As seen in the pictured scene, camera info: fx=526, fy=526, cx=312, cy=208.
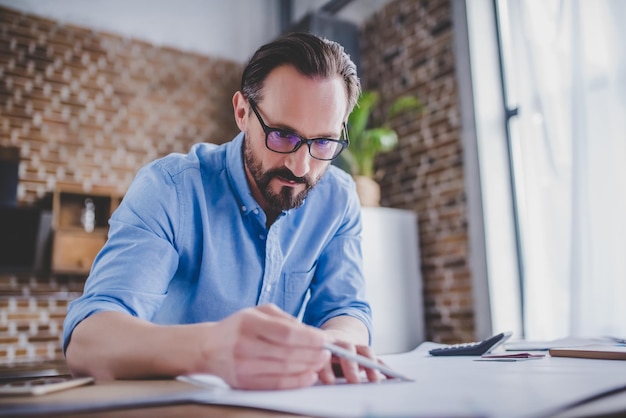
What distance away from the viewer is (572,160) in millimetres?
2859

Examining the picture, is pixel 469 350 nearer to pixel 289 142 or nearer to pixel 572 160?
pixel 289 142

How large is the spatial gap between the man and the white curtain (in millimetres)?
1763

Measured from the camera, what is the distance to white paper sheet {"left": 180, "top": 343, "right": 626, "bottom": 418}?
0.52 m

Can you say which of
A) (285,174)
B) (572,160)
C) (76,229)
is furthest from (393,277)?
(285,174)

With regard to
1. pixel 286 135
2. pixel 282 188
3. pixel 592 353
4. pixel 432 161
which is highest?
pixel 432 161

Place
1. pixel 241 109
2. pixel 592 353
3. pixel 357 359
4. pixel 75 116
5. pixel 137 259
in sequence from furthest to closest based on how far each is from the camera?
pixel 75 116 < pixel 241 109 < pixel 592 353 < pixel 137 259 < pixel 357 359

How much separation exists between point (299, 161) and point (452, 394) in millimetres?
707

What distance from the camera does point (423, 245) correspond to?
3811 millimetres

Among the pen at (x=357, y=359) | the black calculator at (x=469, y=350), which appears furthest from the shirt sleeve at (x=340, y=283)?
the pen at (x=357, y=359)

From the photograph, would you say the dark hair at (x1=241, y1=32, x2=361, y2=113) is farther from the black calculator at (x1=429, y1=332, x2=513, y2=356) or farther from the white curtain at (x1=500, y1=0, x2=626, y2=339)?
the white curtain at (x1=500, y1=0, x2=626, y2=339)

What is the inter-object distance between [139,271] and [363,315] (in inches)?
22.6

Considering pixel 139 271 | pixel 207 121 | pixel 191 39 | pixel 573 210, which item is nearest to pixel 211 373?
pixel 139 271

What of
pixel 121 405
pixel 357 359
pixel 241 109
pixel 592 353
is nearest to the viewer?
pixel 121 405

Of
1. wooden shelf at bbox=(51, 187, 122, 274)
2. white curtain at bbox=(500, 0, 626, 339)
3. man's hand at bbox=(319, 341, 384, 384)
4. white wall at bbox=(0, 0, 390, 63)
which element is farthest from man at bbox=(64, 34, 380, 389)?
white wall at bbox=(0, 0, 390, 63)
